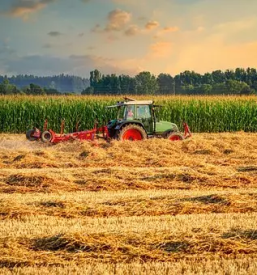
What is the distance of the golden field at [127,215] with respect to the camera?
5.91 m

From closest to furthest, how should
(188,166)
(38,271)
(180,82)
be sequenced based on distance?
(38,271)
(188,166)
(180,82)

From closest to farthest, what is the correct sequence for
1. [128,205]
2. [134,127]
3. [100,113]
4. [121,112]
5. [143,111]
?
[128,205]
[134,127]
[143,111]
[121,112]
[100,113]

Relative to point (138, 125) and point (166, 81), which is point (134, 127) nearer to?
point (138, 125)

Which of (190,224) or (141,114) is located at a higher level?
(141,114)

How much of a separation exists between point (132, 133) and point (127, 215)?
8.71 metres

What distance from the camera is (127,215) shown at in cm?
809

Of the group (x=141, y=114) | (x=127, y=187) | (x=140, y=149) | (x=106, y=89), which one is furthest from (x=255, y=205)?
(x=106, y=89)

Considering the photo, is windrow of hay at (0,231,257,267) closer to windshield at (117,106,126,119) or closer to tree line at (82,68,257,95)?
windshield at (117,106,126,119)

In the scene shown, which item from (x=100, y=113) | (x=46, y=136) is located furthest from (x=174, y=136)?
(x=100, y=113)

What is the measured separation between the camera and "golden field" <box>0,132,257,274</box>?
5.91m

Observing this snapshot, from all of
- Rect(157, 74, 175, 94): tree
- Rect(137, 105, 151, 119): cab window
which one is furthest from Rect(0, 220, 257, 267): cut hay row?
Rect(157, 74, 175, 94): tree

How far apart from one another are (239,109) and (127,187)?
62.0ft

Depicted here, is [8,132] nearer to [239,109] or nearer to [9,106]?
[9,106]

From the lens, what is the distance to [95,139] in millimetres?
17406
